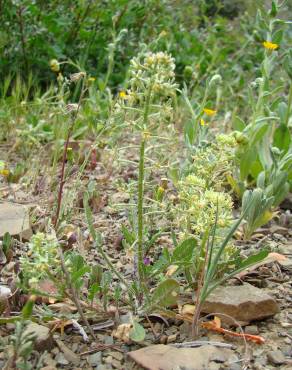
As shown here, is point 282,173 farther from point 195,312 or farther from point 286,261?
point 195,312

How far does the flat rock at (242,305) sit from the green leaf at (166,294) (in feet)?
0.59

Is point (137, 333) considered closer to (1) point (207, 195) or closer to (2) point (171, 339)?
(2) point (171, 339)

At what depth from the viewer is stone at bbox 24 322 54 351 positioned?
166 centimetres

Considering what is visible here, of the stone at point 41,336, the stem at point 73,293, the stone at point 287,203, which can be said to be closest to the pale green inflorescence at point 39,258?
the stem at point 73,293

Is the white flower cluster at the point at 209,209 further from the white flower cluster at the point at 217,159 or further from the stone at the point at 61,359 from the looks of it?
the stone at the point at 61,359

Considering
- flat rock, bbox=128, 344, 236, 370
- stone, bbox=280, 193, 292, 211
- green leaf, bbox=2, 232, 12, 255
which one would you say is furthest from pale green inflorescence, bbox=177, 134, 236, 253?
stone, bbox=280, 193, 292, 211

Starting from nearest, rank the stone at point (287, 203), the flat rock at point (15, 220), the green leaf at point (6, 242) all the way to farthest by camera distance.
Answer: the green leaf at point (6, 242) → the flat rock at point (15, 220) → the stone at point (287, 203)

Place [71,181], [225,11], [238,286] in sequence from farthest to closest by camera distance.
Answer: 1. [225,11]
2. [71,181]
3. [238,286]

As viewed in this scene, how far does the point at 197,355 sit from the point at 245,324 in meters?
0.27

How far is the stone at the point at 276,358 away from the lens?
5.59ft

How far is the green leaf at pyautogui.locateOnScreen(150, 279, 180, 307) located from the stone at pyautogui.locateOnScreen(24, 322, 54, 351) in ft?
0.99

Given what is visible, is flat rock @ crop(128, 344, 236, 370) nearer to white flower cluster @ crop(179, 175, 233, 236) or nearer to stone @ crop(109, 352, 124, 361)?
stone @ crop(109, 352, 124, 361)

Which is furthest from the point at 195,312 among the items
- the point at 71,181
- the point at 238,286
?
the point at 71,181

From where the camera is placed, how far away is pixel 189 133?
9.24ft
